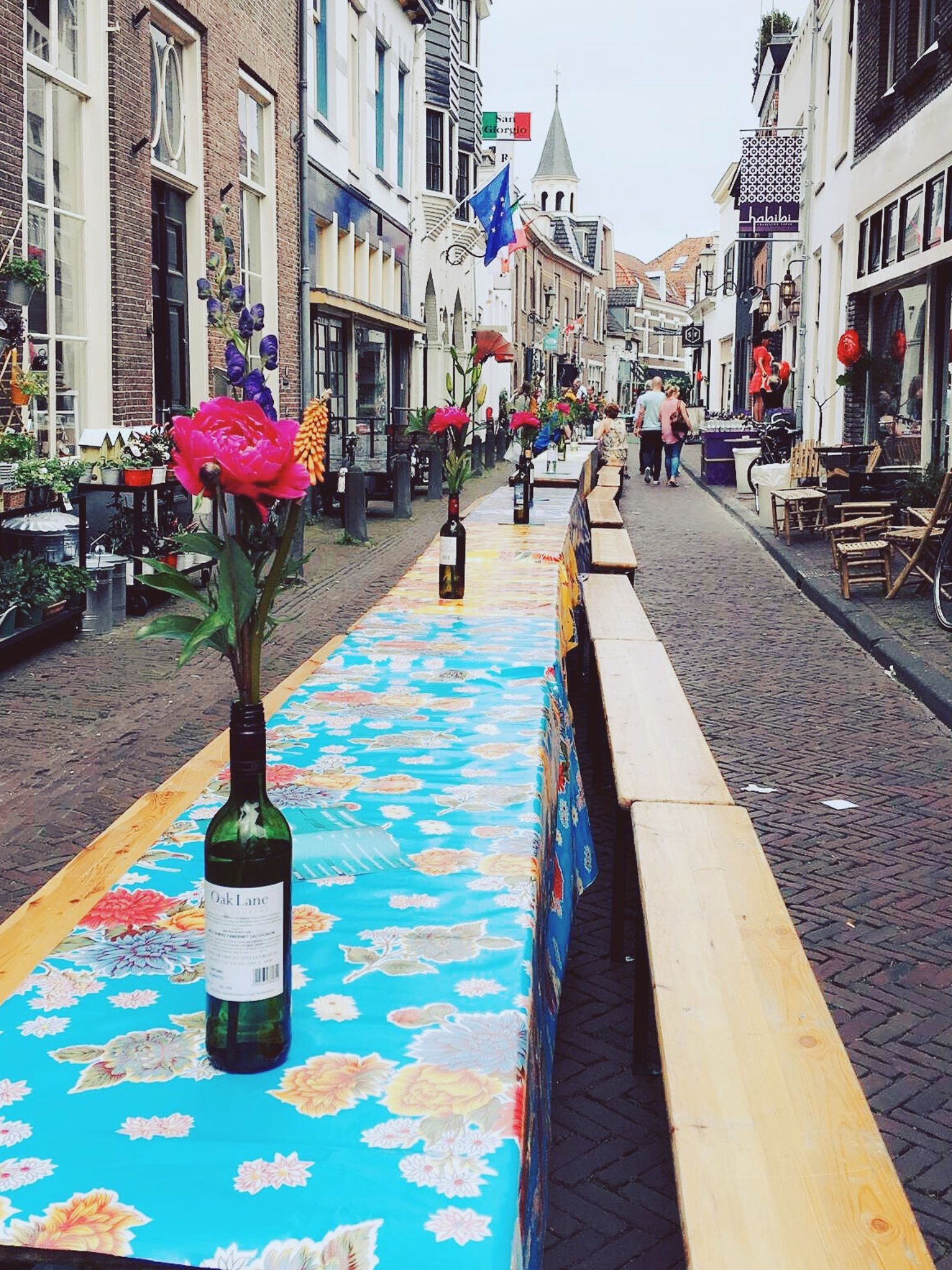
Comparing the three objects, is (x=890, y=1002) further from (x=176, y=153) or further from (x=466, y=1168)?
(x=176, y=153)

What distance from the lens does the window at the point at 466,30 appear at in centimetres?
3181

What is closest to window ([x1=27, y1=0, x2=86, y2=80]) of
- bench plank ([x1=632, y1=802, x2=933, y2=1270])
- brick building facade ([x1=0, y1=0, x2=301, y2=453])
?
brick building facade ([x1=0, y1=0, x2=301, y2=453])

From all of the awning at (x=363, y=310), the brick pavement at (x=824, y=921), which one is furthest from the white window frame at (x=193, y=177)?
the brick pavement at (x=824, y=921)

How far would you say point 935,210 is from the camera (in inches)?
472

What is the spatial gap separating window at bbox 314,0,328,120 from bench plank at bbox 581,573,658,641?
12001mm

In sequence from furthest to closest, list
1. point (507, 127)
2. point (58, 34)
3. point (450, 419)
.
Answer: point (507, 127)
point (58, 34)
point (450, 419)

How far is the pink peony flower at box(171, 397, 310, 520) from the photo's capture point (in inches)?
62.7

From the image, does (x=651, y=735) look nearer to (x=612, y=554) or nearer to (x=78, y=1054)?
(x=78, y=1054)

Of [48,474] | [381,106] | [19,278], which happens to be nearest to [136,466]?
[48,474]

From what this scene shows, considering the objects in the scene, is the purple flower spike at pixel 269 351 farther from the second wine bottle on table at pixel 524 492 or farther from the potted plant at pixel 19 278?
the potted plant at pixel 19 278

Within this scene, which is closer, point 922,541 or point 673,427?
point 922,541

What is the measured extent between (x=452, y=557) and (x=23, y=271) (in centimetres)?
435

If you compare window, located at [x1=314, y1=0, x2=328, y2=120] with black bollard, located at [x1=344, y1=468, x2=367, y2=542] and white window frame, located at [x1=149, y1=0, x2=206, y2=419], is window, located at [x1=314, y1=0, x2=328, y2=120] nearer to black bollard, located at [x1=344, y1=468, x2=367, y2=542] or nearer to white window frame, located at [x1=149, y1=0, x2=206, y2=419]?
white window frame, located at [x1=149, y1=0, x2=206, y2=419]

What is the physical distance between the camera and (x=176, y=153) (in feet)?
38.4
